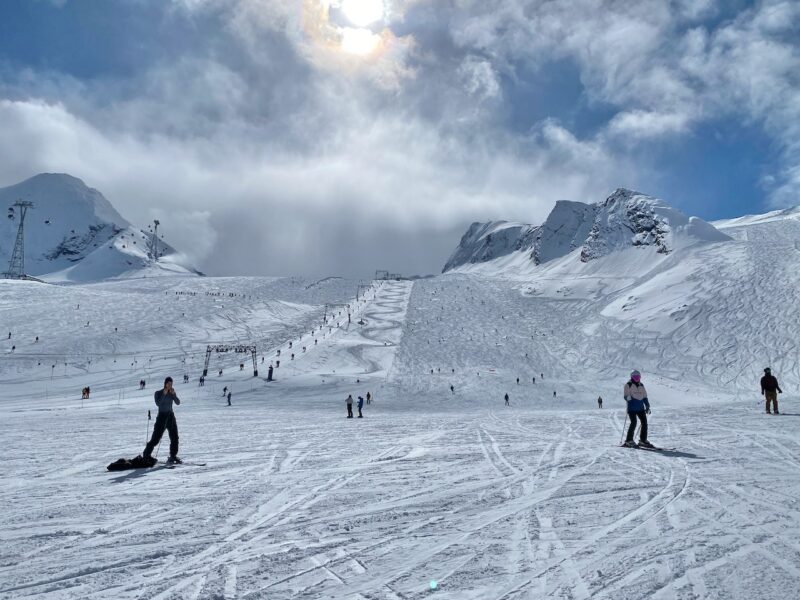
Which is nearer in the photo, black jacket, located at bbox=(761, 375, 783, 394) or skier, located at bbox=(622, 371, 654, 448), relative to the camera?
skier, located at bbox=(622, 371, 654, 448)

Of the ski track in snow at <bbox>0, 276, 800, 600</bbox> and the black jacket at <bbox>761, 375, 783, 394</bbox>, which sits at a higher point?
the black jacket at <bbox>761, 375, 783, 394</bbox>

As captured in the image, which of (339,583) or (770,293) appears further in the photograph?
(770,293)

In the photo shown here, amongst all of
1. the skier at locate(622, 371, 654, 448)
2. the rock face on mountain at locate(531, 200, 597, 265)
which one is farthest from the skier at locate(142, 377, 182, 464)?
the rock face on mountain at locate(531, 200, 597, 265)

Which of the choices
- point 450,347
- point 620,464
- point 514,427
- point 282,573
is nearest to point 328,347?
point 450,347

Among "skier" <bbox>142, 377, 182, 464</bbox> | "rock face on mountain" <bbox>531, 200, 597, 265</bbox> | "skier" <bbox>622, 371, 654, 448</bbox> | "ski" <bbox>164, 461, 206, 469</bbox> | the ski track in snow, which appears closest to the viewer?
the ski track in snow

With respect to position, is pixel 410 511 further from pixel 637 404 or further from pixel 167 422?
pixel 637 404

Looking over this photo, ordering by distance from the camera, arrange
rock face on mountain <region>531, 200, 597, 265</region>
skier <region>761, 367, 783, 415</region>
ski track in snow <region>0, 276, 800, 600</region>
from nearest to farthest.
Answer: ski track in snow <region>0, 276, 800, 600</region> < skier <region>761, 367, 783, 415</region> < rock face on mountain <region>531, 200, 597, 265</region>

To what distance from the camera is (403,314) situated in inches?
3007

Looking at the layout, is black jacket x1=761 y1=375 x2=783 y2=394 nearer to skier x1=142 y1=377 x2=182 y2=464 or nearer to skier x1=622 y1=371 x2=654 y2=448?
skier x1=622 y1=371 x2=654 y2=448

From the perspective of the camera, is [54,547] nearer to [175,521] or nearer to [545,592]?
[175,521]

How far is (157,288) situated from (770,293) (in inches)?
4269

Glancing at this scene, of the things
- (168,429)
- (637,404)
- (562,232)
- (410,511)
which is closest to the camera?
(410,511)

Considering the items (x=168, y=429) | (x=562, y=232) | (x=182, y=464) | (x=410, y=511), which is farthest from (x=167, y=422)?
(x=562, y=232)

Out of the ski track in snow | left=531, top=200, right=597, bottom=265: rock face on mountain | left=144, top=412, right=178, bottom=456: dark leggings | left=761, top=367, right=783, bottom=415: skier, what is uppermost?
left=531, top=200, right=597, bottom=265: rock face on mountain
